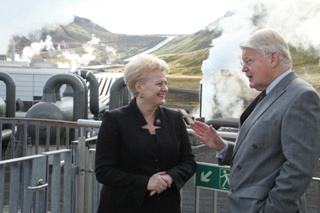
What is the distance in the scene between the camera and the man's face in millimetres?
2348

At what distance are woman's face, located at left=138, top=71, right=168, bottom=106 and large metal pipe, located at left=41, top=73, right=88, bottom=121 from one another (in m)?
10.1

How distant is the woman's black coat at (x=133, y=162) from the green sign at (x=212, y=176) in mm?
353

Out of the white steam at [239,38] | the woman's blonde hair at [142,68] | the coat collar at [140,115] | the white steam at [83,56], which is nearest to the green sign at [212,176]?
the coat collar at [140,115]

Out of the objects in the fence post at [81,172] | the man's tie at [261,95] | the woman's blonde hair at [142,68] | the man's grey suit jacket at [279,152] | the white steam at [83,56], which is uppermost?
the white steam at [83,56]

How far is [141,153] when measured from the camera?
9.28 ft

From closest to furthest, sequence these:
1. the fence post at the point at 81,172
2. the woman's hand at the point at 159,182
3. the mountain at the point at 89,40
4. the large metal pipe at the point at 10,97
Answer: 1. the woman's hand at the point at 159,182
2. the fence post at the point at 81,172
3. the large metal pipe at the point at 10,97
4. the mountain at the point at 89,40

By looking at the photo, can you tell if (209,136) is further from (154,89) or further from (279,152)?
(279,152)

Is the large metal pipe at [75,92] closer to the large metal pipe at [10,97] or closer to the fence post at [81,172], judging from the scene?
the large metal pipe at [10,97]

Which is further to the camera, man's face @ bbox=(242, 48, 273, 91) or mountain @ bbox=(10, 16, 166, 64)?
mountain @ bbox=(10, 16, 166, 64)

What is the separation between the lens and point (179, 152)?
3.00 m

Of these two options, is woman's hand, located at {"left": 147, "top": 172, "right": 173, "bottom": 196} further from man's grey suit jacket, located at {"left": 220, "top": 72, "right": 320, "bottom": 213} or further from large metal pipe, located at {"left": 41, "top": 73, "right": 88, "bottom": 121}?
large metal pipe, located at {"left": 41, "top": 73, "right": 88, "bottom": 121}

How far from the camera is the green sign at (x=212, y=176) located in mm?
3229

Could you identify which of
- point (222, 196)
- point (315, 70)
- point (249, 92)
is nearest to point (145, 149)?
point (222, 196)

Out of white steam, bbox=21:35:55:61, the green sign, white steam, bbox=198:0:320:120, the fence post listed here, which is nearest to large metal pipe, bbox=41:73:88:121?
the fence post
